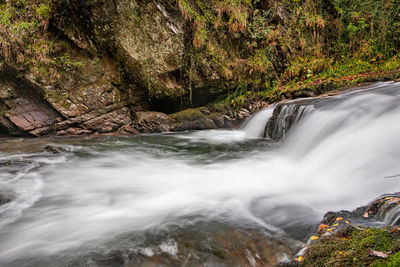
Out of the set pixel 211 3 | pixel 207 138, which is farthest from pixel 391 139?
pixel 211 3

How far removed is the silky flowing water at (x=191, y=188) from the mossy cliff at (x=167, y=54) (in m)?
1.73

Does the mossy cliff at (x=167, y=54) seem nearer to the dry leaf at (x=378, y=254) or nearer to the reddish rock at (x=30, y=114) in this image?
the reddish rock at (x=30, y=114)

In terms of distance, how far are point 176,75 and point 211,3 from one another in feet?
9.95

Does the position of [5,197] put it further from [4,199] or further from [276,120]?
[276,120]

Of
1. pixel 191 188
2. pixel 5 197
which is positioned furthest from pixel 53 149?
pixel 191 188

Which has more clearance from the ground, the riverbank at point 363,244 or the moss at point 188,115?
the moss at point 188,115

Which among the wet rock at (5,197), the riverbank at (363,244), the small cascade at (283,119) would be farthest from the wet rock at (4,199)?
the small cascade at (283,119)

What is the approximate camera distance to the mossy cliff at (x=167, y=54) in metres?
6.40

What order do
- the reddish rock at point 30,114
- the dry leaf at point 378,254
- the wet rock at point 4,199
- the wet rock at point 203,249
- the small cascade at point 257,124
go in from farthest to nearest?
the small cascade at point 257,124, the reddish rock at point 30,114, the wet rock at point 4,199, the wet rock at point 203,249, the dry leaf at point 378,254

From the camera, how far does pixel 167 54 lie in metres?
7.26

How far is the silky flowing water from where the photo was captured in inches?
81.6

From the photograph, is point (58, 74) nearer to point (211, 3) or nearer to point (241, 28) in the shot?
point (211, 3)

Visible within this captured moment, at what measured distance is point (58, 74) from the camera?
662 centimetres

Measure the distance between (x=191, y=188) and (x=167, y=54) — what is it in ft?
17.1
